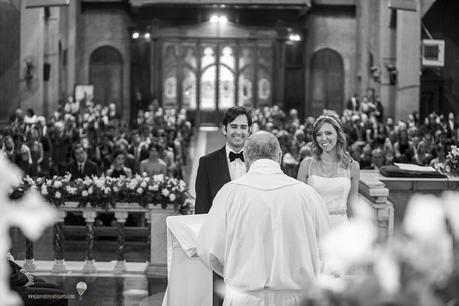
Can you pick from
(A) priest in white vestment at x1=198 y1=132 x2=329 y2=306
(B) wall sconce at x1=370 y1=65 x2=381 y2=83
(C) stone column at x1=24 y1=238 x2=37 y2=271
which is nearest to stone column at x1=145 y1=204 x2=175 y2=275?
(C) stone column at x1=24 y1=238 x2=37 y2=271

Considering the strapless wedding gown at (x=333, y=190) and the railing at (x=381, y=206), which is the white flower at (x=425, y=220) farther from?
the railing at (x=381, y=206)

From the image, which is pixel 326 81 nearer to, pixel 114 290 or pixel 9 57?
pixel 9 57

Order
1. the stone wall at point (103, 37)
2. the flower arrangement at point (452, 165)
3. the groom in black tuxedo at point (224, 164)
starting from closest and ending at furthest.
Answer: the groom in black tuxedo at point (224, 164)
the flower arrangement at point (452, 165)
the stone wall at point (103, 37)

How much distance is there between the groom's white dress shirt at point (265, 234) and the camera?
4902 millimetres

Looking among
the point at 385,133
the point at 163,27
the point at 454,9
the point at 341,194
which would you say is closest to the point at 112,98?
the point at 163,27

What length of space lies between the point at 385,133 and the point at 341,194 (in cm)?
1571

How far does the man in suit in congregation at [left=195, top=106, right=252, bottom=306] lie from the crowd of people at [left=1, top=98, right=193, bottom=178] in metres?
6.64

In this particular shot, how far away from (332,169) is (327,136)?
11.7 inches

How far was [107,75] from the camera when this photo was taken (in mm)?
35031

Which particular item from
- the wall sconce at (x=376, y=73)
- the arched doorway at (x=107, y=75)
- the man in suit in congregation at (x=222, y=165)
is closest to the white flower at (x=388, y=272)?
the man in suit in congregation at (x=222, y=165)

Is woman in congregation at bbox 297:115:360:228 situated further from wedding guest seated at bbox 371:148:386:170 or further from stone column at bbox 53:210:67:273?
wedding guest seated at bbox 371:148:386:170

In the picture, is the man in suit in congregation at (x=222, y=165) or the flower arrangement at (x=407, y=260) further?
the man in suit in congregation at (x=222, y=165)

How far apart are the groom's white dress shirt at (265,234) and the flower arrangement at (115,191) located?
536 cm

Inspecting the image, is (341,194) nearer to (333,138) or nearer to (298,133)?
(333,138)
